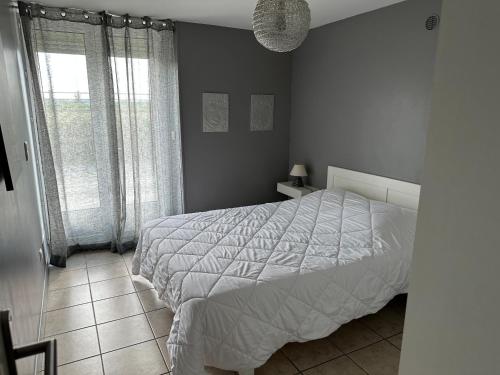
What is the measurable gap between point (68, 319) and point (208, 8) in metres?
2.93

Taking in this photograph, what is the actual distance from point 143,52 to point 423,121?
9.25ft

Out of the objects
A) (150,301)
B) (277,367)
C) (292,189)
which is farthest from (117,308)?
(292,189)

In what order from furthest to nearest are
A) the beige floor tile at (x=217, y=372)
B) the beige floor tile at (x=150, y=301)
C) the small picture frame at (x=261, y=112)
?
the small picture frame at (x=261, y=112) → the beige floor tile at (x=150, y=301) → the beige floor tile at (x=217, y=372)

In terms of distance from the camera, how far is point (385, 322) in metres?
2.54

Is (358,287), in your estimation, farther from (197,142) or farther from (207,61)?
(207,61)

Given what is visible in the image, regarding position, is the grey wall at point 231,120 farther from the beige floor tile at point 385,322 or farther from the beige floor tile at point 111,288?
the beige floor tile at point 385,322

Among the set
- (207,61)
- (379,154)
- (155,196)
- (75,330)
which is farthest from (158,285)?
(207,61)

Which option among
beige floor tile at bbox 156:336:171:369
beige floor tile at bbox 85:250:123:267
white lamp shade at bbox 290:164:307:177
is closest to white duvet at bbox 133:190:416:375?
beige floor tile at bbox 156:336:171:369

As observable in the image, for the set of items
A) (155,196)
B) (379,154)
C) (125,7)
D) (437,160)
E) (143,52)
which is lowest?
(155,196)

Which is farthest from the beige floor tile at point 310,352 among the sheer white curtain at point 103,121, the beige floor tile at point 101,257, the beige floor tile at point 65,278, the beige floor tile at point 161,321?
the sheer white curtain at point 103,121

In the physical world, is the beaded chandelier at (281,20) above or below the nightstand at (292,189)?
above

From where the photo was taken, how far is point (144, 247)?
2791 millimetres

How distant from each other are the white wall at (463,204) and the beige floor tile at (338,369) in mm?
1474

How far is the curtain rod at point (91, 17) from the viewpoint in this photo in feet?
10.0
